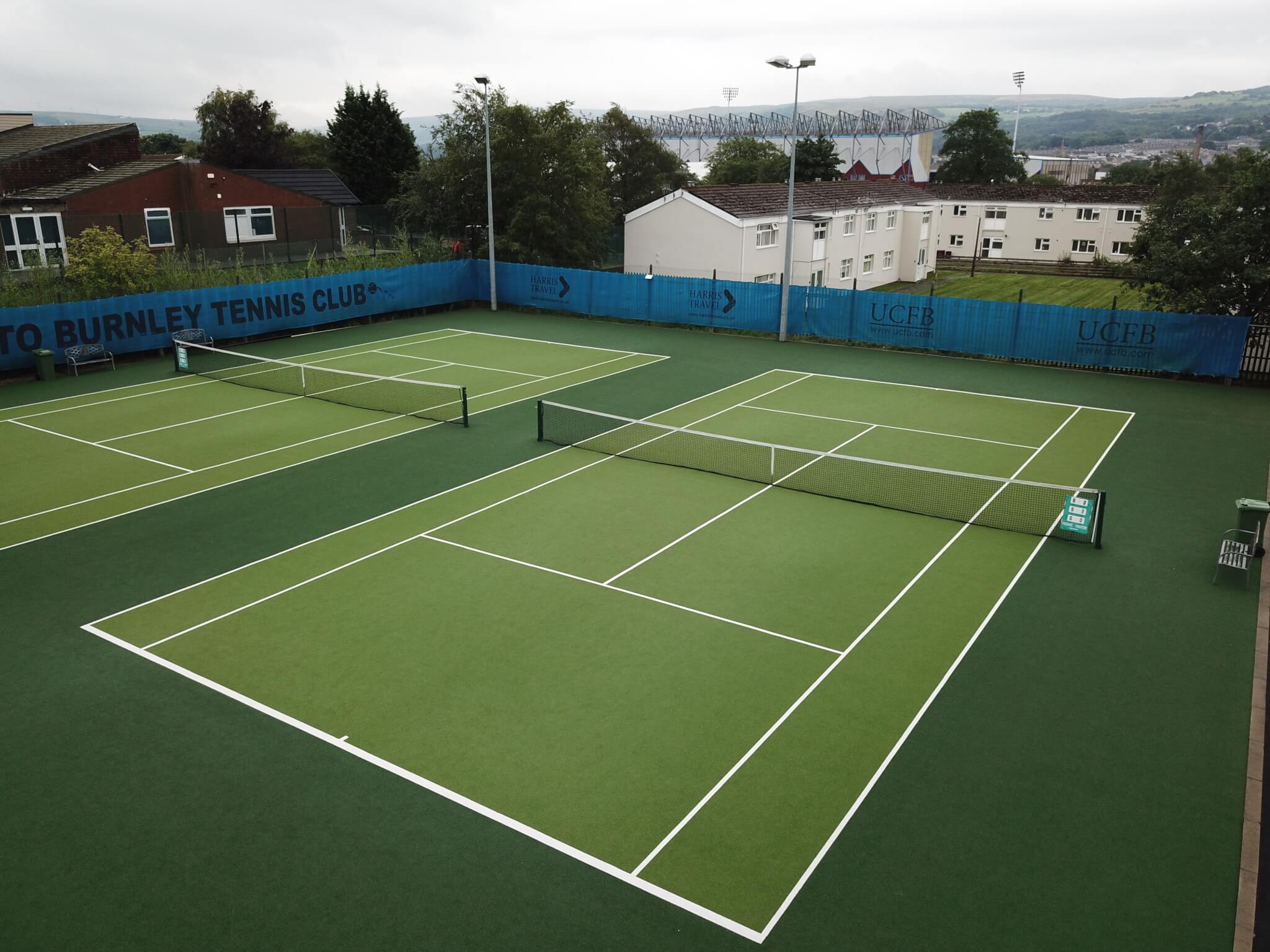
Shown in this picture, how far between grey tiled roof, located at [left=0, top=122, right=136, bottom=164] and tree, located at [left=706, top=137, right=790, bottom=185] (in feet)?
129

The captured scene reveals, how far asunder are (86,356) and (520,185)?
2034cm

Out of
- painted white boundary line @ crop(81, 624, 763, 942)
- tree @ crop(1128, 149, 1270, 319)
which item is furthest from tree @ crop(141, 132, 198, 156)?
painted white boundary line @ crop(81, 624, 763, 942)

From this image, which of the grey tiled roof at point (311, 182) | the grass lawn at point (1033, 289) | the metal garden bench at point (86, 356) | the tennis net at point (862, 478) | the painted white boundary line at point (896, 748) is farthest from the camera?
the grey tiled roof at point (311, 182)

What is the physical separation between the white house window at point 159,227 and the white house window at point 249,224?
2470 mm

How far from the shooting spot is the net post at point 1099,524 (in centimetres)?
1488

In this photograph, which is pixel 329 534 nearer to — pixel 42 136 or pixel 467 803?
pixel 467 803

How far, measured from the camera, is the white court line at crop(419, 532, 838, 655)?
39.8 ft

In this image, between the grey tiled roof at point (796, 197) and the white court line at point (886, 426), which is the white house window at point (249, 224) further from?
the white court line at point (886, 426)

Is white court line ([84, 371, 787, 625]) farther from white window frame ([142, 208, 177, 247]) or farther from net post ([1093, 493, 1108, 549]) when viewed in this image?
white window frame ([142, 208, 177, 247])

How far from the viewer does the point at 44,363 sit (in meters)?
26.2

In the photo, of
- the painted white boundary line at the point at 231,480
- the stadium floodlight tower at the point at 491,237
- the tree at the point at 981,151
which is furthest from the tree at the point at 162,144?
the tree at the point at 981,151

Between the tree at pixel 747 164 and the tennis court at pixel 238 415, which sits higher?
the tree at pixel 747 164

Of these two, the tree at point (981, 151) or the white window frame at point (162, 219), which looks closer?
the white window frame at point (162, 219)

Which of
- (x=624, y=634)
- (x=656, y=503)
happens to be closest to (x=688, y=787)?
(x=624, y=634)
